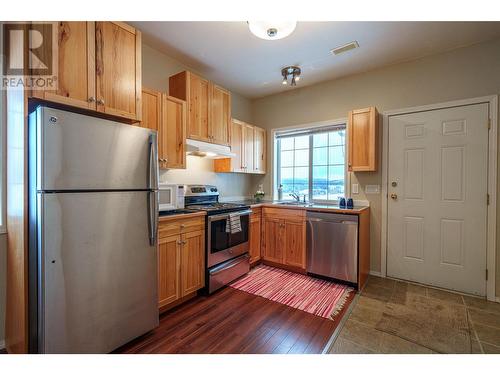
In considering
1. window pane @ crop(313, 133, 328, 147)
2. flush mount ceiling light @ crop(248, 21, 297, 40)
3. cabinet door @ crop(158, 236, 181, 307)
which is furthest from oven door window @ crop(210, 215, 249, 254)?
flush mount ceiling light @ crop(248, 21, 297, 40)

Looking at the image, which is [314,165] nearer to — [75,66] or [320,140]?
[320,140]

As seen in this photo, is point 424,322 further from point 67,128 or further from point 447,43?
point 67,128

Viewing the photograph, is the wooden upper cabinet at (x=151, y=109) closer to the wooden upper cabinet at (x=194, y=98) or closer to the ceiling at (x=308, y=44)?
the wooden upper cabinet at (x=194, y=98)

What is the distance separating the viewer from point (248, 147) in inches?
148

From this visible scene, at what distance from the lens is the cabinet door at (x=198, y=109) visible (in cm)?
276

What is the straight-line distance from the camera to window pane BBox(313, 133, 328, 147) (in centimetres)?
360

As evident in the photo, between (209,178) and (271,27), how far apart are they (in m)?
2.21

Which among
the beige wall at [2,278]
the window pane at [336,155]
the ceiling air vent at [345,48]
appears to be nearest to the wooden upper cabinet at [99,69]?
the beige wall at [2,278]

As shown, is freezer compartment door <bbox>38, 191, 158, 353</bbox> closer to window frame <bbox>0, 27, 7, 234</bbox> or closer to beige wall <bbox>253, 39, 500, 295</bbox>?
window frame <bbox>0, 27, 7, 234</bbox>

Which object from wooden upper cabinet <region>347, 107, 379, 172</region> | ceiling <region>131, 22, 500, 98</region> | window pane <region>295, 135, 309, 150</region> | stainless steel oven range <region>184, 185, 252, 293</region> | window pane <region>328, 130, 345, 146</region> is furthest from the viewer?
window pane <region>295, 135, 309, 150</region>

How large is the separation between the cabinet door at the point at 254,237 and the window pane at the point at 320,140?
4.93 feet

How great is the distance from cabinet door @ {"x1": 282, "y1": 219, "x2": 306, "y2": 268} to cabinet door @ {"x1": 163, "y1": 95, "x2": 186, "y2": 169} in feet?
5.48

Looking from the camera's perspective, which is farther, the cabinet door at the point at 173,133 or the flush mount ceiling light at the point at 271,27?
the cabinet door at the point at 173,133

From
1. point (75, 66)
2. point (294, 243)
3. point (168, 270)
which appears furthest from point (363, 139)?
point (75, 66)
